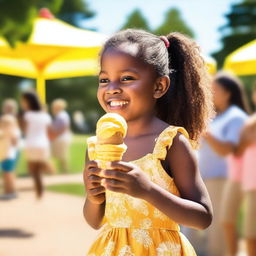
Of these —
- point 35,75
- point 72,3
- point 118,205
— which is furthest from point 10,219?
point 72,3

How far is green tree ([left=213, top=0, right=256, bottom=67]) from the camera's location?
42.8 metres

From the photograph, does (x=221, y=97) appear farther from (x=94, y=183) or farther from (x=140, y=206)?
(x=94, y=183)

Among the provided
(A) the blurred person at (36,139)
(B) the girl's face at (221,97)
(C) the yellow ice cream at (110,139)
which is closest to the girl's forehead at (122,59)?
(C) the yellow ice cream at (110,139)

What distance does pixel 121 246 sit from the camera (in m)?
1.80

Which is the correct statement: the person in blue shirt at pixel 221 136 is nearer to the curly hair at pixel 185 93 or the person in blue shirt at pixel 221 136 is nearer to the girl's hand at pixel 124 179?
the curly hair at pixel 185 93

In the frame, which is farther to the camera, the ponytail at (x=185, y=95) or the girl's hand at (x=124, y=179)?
the ponytail at (x=185, y=95)

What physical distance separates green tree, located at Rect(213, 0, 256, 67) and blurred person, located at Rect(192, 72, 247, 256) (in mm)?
36729

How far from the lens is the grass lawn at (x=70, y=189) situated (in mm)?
11113

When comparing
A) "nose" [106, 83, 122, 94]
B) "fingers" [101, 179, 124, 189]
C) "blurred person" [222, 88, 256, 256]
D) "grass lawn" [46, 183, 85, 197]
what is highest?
"nose" [106, 83, 122, 94]

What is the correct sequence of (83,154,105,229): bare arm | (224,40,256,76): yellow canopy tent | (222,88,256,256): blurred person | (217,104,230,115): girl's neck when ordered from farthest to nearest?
(224,40,256,76): yellow canopy tent, (217,104,230,115): girl's neck, (222,88,256,256): blurred person, (83,154,105,229): bare arm

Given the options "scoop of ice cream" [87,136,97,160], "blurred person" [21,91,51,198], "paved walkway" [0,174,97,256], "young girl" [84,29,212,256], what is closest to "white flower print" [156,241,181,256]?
"young girl" [84,29,212,256]

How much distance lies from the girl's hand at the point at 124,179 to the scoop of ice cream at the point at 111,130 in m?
0.08

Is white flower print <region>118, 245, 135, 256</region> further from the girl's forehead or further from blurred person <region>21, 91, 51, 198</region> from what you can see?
blurred person <region>21, 91, 51, 198</region>

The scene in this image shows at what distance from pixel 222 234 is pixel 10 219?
155 inches
